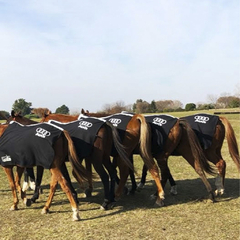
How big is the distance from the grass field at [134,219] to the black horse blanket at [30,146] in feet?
2.95

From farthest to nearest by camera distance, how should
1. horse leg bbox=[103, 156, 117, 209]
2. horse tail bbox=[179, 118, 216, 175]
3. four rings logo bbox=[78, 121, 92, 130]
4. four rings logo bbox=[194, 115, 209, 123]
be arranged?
four rings logo bbox=[194, 115, 209, 123] < horse tail bbox=[179, 118, 216, 175] < horse leg bbox=[103, 156, 117, 209] < four rings logo bbox=[78, 121, 92, 130]

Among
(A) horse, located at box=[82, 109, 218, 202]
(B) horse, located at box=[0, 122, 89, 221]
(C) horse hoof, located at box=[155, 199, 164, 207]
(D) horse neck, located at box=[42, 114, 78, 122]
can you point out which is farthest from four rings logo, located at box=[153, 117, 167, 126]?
(D) horse neck, located at box=[42, 114, 78, 122]

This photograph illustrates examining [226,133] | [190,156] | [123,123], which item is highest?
[123,123]

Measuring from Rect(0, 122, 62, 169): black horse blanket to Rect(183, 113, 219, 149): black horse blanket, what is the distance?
2.92 metres

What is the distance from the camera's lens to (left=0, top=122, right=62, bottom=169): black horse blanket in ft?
14.1

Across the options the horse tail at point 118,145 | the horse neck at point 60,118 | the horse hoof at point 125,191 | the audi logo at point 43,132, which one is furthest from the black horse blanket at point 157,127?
the audi logo at point 43,132

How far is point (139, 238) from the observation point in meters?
3.59

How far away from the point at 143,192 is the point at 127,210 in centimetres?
128

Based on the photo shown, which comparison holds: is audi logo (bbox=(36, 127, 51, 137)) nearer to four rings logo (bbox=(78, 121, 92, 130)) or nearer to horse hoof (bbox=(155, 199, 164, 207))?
four rings logo (bbox=(78, 121, 92, 130))

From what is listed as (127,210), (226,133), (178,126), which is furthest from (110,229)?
(226,133)

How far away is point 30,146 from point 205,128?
11.5 feet

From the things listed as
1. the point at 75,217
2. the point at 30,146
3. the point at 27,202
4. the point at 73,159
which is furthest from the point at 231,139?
the point at 27,202

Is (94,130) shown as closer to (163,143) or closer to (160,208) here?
(163,143)

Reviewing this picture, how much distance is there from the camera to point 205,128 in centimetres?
563
